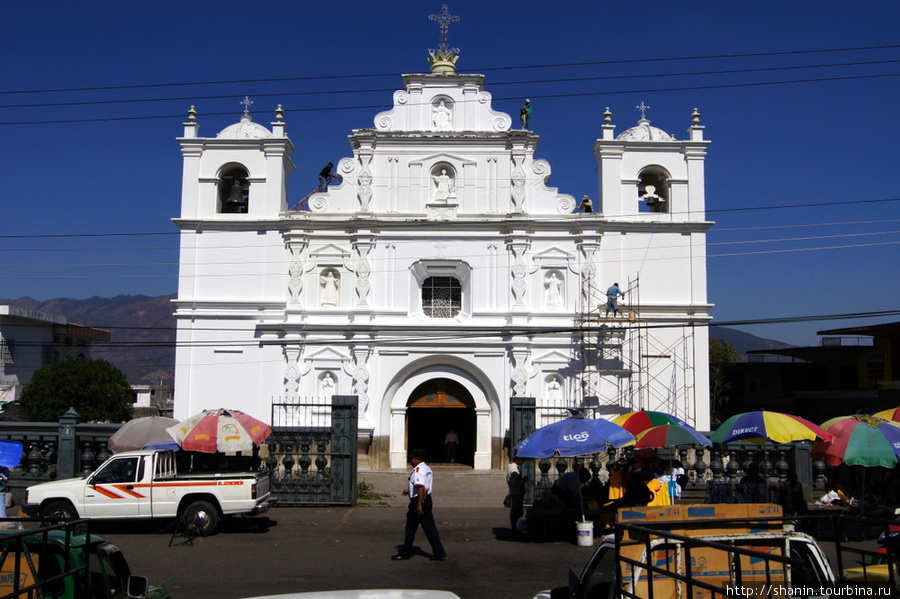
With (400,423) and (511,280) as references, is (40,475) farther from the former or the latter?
(511,280)

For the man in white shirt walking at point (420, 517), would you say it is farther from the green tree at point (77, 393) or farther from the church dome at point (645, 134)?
the green tree at point (77, 393)

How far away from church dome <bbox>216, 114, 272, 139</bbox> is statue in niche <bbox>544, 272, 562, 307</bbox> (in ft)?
34.2

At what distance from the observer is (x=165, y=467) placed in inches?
625

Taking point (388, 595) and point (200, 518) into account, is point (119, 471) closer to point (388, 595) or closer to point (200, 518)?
point (200, 518)

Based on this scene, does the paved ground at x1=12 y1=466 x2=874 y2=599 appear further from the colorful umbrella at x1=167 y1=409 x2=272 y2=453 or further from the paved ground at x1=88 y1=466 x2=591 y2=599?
the colorful umbrella at x1=167 y1=409 x2=272 y2=453

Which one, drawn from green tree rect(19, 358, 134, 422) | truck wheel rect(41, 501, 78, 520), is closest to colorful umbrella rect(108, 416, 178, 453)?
truck wheel rect(41, 501, 78, 520)

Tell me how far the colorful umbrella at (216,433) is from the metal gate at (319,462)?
277 centimetres

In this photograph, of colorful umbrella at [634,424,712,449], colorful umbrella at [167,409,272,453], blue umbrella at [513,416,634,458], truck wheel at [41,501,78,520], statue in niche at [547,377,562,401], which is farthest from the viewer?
statue in niche at [547,377,562,401]

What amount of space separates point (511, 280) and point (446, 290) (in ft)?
7.78

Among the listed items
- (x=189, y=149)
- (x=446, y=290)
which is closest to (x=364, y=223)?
(x=446, y=290)

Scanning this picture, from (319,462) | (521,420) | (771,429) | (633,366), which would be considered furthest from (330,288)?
(771,429)

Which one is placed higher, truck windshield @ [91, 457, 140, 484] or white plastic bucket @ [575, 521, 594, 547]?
truck windshield @ [91, 457, 140, 484]

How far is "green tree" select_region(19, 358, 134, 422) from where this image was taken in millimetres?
43156

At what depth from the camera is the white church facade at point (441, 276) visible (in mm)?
26828
